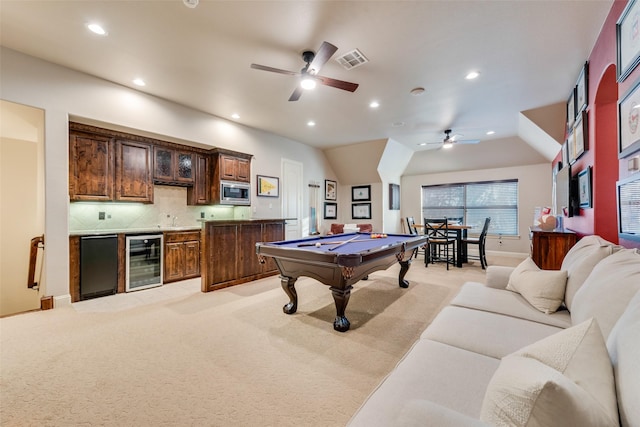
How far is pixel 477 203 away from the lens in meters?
7.50

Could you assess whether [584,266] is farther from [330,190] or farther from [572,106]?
[330,190]

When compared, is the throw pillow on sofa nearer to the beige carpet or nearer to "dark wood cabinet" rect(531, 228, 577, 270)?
the beige carpet

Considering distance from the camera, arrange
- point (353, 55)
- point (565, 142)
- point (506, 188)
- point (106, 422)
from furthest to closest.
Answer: point (506, 188) < point (565, 142) < point (353, 55) < point (106, 422)

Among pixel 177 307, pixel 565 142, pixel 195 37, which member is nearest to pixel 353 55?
pixel 195 37

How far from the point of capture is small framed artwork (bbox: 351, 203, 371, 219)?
7.74 metres

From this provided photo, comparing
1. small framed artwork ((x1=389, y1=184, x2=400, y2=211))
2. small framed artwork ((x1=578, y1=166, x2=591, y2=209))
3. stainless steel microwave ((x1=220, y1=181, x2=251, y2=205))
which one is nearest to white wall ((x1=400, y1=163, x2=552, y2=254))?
small framed artwork ((x1=389, y1=184, x2=400, y2=211))

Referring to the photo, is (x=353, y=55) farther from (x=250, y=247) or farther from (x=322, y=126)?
(x=250, y=247)

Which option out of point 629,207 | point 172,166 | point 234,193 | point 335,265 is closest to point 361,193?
point 234,193

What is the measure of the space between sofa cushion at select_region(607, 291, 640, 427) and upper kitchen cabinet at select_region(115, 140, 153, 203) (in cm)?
508

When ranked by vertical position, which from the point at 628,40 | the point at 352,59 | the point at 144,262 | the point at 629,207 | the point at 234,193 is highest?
the point at 352,59

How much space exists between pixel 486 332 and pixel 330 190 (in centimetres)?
659

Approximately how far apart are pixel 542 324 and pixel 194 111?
5.36m

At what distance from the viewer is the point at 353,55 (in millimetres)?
3068

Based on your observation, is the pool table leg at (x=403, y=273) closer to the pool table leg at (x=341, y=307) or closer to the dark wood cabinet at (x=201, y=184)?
the pool table leg at (x=341, y=307)
